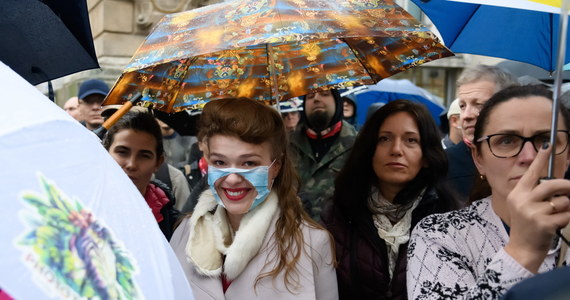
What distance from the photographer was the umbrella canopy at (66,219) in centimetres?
108

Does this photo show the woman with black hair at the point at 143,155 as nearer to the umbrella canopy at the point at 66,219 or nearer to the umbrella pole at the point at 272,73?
the umbrella pole at the point at 272,73

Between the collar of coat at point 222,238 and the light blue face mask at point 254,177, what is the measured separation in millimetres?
47

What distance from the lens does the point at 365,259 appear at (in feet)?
10.2

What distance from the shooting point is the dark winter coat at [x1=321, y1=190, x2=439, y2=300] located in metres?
3.03

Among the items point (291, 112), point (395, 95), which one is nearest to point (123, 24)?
point (395, 95)

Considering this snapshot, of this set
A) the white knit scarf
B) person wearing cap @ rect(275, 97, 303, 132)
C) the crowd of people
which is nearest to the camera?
the crowd of people

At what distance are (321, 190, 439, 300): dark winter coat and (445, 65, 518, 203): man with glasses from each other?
0.80 meters

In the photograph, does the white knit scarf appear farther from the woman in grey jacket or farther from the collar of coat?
the collar of coat

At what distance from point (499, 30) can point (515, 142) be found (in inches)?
→ 69.1

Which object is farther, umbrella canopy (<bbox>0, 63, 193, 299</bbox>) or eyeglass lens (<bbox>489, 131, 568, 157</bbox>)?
eyeglass lens (<bbox>489, 131, 568, 157</bbox>)

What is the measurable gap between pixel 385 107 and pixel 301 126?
5.78 feet

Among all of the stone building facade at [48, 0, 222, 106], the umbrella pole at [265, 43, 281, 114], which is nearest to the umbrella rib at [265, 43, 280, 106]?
the umbrella pole at [265, 43, 281, 114]

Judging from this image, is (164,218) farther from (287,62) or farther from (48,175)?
(48,175)

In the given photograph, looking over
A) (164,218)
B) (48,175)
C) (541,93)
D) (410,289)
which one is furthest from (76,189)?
(164,218)
